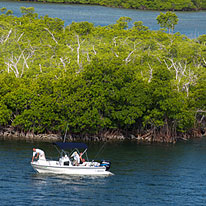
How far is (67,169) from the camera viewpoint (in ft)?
175

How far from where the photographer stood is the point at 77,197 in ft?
152

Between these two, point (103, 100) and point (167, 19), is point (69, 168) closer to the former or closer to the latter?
point (103, 100)

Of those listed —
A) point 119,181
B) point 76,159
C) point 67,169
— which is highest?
point 76,159

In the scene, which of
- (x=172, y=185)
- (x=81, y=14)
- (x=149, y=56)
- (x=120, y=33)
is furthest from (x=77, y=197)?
(x=81, y=14)

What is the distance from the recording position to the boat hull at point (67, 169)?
53312mm

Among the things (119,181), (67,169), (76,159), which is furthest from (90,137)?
(119,181)

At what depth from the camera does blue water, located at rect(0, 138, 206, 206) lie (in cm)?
4631

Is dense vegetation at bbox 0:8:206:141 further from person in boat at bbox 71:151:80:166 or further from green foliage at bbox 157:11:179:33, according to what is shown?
green foliage at bbox 157:11:179:33

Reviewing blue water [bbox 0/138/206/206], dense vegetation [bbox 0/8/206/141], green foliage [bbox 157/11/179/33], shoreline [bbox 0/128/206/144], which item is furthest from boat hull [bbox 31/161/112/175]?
green foliage [bbox 157/11/179/33]

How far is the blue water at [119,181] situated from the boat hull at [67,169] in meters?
0.83

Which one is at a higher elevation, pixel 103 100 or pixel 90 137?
pixel 103 100

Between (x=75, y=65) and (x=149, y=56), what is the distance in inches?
759

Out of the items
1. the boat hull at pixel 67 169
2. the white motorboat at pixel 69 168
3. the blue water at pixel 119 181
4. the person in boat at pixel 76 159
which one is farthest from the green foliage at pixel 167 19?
the boat hull at pixel 67 169

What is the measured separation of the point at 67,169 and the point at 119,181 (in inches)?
208
